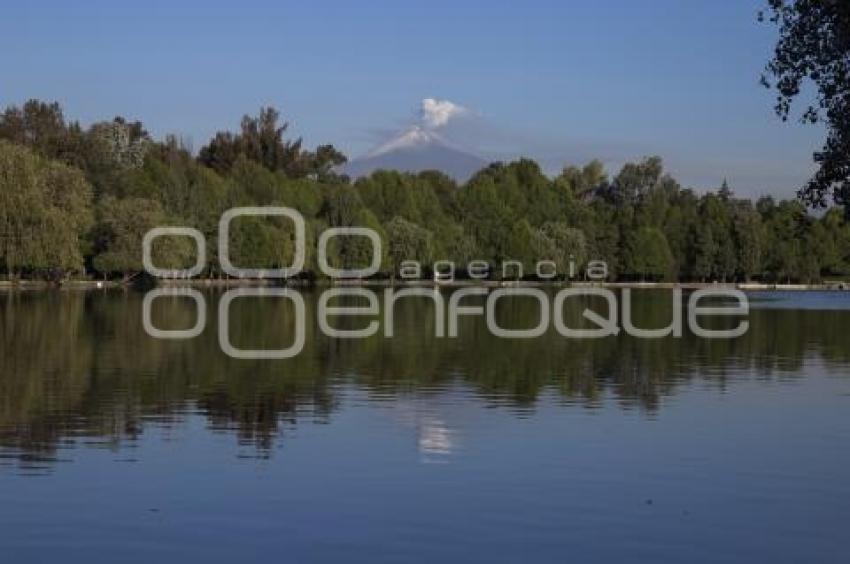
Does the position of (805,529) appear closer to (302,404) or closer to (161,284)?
(302,404)

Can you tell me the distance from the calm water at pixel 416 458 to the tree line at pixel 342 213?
55644 mm

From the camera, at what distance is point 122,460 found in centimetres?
1823

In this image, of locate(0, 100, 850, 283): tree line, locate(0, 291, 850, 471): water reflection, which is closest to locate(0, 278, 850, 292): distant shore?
locate(0, 100, 850, 283): tree line

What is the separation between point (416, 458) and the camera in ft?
62.8

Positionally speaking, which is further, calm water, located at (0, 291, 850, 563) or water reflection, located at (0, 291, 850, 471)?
water reflection, located at (0, 291, 850, 471)

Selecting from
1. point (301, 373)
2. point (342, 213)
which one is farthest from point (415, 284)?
point (301, 373)

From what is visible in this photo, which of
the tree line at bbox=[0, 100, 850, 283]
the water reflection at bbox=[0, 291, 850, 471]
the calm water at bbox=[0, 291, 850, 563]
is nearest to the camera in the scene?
the calm water at bbox=[0, 291, 850, 563]

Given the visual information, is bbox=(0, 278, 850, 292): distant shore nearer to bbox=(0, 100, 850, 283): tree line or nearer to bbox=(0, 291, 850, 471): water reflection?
bbox=(0, 100, 850, 283): tree line

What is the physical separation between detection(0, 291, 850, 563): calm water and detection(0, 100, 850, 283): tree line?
183ft

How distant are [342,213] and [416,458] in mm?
111957

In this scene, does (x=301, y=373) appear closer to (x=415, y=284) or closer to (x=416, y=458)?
(x=416, y=458)

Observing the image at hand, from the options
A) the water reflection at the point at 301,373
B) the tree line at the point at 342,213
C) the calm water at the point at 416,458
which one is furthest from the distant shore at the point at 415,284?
the calm water at the point at 416,458

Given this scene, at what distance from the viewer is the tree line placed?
3565 inches

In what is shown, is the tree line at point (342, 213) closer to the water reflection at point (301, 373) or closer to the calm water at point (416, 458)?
the water reflection at point (301, 373)
